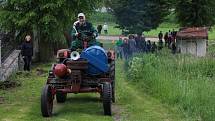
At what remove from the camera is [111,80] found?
47.8ft

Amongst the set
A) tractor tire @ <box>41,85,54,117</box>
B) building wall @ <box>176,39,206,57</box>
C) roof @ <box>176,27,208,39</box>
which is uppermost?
roof @ <box>176,27,208,39</box>

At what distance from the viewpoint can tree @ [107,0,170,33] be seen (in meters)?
42.8

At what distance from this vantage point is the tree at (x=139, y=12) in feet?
Answer: 140

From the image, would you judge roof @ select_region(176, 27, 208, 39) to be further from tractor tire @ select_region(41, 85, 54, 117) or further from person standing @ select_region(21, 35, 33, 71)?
tractor tire @ select_region(41, 85, 54, 117)

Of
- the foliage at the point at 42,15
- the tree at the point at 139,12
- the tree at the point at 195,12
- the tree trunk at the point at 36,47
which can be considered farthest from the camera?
the tree at the point at 195,12

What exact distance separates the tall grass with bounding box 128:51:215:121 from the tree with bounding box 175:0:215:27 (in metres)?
22.0

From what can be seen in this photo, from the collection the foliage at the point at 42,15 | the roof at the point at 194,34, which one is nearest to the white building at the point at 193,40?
the roof at the point at 194,34

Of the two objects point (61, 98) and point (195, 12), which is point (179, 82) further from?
point (195, 12)

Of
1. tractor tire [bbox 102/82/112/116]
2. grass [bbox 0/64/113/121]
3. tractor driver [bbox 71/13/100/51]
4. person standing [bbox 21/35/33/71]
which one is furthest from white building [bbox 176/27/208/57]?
tractor tire [bbox 102/82/112/116]

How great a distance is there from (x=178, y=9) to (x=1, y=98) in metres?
31.8

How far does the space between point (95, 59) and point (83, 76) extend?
472 mm

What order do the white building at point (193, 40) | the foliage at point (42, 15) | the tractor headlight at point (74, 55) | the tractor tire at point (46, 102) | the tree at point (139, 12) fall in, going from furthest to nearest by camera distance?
the tree at point (139, 12) < the white building at point (193, 40) < the foliage at point (42, 15) < the tractor headlight at point (74, 55) < the tractor tire at point (46, 102)

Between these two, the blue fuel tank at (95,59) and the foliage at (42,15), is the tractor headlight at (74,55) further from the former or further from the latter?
the foliage at (42,15)

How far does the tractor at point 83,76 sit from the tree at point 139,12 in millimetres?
28423
